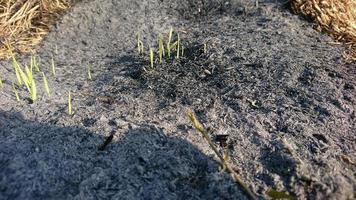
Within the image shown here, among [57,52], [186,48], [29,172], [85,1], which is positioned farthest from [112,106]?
[85,1]

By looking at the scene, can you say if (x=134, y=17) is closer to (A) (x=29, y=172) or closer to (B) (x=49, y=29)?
(B) (x=49, y=29)

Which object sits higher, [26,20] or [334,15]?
[334,15]

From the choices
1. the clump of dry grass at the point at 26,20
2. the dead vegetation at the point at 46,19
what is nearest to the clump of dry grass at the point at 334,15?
the dead vegetation at the point at 46,19

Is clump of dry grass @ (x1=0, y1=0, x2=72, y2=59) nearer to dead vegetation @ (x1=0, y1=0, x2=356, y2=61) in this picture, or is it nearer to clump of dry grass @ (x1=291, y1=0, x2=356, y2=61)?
dead vegetation @ (x1=0, y1=0, x2=356, y2=61)

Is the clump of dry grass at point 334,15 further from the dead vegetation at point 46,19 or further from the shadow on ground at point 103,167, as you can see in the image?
the shadow on ground at point 103,167

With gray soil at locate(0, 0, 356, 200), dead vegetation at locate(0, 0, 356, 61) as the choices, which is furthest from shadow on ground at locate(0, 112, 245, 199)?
dead vegetation at locate(0, 0, 356, 61)

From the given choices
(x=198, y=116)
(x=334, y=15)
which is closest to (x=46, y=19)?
(x=198, y=116)

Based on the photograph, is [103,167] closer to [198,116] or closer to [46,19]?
[198,116]
